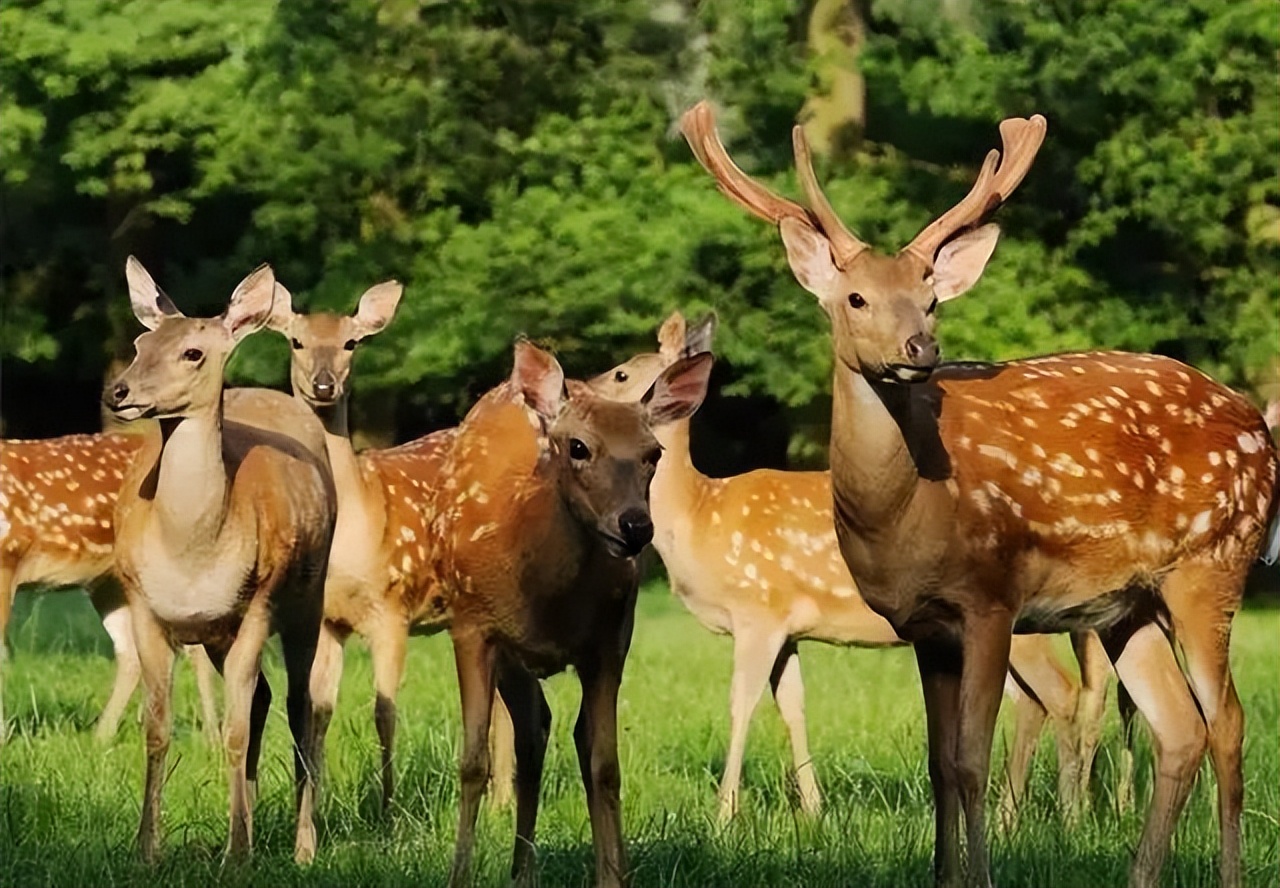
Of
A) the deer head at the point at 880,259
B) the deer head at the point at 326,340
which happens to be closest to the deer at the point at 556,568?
the deer head at the point at 880,259

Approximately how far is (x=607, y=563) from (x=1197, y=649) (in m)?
1.48

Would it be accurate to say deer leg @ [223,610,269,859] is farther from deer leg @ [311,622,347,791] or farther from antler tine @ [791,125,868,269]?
antler tine @ [791,125,868,269]

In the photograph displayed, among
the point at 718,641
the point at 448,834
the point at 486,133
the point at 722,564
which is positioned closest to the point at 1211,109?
the point at 486,133

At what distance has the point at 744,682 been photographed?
365 inches

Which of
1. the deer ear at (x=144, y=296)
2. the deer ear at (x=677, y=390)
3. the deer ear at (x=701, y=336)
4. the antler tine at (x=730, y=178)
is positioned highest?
the antler tine at (x=730, y=178)

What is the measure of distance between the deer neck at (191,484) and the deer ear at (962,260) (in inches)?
86.3

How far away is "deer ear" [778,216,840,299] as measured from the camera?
575 cm

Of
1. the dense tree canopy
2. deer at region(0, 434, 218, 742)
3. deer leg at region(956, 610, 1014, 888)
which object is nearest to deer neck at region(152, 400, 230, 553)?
deer leg at region(956, 610, 1014, 888)

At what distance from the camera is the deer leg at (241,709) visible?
6.78 meters

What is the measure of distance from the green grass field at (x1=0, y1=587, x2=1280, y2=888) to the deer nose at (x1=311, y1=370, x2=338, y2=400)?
46.1 inches

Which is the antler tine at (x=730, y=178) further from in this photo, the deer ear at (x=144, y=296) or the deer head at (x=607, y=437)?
the deer ear at (x=144, y=296)

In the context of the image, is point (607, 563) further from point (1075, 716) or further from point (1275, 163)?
point (1275, 163)

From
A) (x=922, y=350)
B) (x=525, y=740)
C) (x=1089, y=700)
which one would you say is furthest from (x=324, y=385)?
(x=922, y=350)

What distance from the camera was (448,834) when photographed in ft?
23.0
